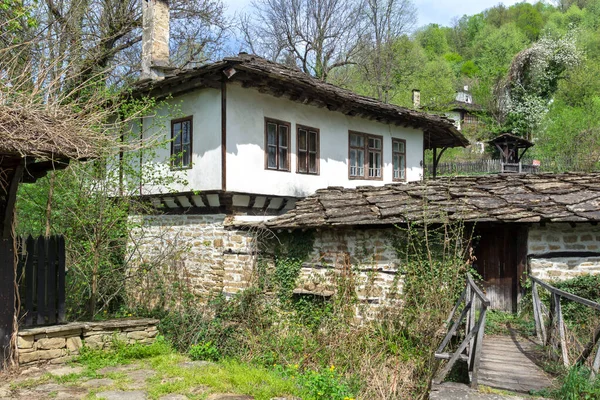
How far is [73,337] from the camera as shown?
571 cm

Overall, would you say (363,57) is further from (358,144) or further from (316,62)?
(358,144)

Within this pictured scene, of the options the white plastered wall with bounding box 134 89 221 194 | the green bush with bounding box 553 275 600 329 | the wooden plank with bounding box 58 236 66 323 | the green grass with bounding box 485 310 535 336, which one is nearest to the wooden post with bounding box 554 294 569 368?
the green grass with bounding box 485 310 535 336

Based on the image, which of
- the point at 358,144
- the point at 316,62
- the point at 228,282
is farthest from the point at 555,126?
the point at 228,282

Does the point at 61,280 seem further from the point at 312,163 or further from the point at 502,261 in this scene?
the point at 502,261

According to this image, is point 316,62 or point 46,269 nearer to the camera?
point 46,269

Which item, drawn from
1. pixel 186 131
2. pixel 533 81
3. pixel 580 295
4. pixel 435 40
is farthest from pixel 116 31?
pixel 435 40

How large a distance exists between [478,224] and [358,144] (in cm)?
496

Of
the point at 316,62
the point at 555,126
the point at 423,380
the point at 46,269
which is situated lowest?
the point at 423,380

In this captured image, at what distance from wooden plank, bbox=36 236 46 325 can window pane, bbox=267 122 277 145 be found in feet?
18.2

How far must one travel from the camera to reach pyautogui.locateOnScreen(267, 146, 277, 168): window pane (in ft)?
33.8

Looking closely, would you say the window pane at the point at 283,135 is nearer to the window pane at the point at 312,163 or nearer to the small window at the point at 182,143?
the window pane at the point at 312,163

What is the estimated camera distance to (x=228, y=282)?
9.81 meters

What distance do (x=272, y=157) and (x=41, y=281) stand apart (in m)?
5.70

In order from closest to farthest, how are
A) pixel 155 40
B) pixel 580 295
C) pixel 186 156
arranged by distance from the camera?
pixel 580 295 < pixel 186 156 < pixel 155 40
